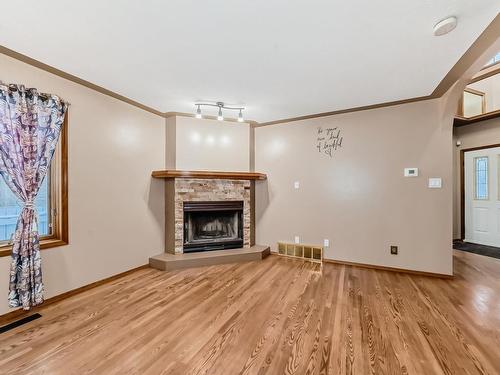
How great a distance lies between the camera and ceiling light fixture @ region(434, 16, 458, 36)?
5.60 ft

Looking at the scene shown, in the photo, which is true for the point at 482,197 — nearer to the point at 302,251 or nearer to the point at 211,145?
the point at 302,251

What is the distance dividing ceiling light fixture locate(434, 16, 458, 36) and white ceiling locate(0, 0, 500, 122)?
41 mm

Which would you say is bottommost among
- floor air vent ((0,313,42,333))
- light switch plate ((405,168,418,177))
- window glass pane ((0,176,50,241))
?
floor air vent ((0,313,42,333))

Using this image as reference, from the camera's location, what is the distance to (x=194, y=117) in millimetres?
3979

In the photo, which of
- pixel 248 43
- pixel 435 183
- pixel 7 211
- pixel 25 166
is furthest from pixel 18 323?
pixel 435 183

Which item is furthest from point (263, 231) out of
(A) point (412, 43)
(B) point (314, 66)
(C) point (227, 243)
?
(A) point (412, 43)

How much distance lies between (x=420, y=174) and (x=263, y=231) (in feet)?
8.65

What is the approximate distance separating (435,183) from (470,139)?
2926 mm

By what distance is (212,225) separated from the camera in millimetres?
4246

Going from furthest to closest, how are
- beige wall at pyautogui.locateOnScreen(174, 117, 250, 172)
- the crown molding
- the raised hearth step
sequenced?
beige wall at pyautogui.locateOnScreen(174, 117, 250, 172), the raised hearth step, the crown molding

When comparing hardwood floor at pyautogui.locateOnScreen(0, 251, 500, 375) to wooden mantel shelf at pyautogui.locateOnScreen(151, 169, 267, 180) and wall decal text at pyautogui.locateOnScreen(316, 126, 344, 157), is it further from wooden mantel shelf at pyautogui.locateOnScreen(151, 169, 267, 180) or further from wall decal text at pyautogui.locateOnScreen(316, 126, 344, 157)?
wall decal text at pyautogui.locateOnScreen(316, 126, 344, 157)

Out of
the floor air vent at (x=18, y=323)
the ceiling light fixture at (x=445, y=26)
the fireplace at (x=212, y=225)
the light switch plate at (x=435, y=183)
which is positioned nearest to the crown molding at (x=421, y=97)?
the ceiling light fixture at (x=445, y=26)

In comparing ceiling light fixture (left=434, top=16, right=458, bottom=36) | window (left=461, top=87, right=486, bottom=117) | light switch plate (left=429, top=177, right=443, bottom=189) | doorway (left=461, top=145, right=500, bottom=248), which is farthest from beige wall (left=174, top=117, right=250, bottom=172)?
doorway (left=461, top=145, right=500, bottom=248)

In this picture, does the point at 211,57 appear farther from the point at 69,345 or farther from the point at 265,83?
the point at 69,345
